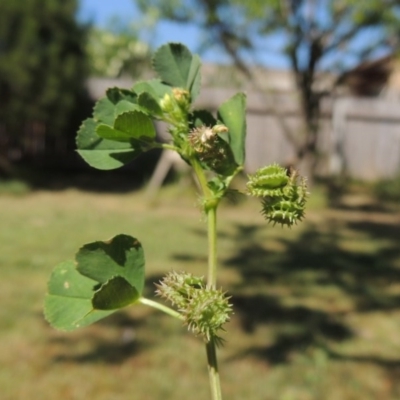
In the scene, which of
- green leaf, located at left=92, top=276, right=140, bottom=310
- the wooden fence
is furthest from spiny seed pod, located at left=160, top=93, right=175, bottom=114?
the wooden fence

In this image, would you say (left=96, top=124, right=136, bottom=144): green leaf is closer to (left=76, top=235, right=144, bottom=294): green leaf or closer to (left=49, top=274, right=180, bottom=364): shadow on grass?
(left=76, top=235, right=144, bottom=294): green leaf

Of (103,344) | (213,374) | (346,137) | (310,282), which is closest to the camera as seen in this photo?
(213,374)

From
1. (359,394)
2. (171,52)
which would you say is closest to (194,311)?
(171,52)

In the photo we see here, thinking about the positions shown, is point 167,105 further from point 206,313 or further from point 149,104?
point 206,313

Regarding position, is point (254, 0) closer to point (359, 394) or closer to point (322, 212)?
point (322, 212)

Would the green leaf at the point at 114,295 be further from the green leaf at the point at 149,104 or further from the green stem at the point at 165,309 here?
the green leaf at the point at 149,104

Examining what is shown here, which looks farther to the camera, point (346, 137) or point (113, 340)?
point (346, 137)

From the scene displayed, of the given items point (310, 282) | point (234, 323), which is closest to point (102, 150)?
point (234, 323)
